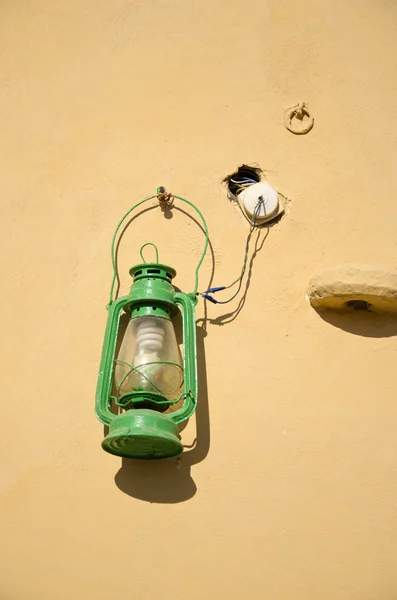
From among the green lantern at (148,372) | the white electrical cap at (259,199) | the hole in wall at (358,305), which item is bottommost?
the green lantern at (148,372)

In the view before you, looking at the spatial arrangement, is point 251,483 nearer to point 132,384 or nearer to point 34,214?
point 132,384

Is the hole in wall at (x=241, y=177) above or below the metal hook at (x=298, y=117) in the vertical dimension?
below

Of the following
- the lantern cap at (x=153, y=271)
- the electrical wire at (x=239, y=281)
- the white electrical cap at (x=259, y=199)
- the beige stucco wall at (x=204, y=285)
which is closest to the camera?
the beige stucco wall at (x=204, y=285)

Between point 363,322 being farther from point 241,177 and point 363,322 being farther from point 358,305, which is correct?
point 241,177

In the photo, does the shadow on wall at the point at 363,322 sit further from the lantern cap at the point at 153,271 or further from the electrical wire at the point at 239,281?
the lantern cap at the point at 153,271

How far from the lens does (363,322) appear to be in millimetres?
1687

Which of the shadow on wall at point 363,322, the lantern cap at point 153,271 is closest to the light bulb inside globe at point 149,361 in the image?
the lantern cap at point 153,271

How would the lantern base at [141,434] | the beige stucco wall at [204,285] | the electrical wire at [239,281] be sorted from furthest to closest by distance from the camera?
the electrical wire at [239,281], the beige stucco wall at [204,285], the lantern base at [141,434]

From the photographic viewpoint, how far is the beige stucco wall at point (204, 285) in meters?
1.44

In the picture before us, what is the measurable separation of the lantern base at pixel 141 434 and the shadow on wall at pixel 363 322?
535mm

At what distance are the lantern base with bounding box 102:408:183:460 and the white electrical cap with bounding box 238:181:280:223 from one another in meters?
0.66

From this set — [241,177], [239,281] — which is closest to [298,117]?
[241,177]

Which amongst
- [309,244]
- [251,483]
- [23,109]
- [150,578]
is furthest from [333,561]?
[23,109]

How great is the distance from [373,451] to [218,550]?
0.42 meters
